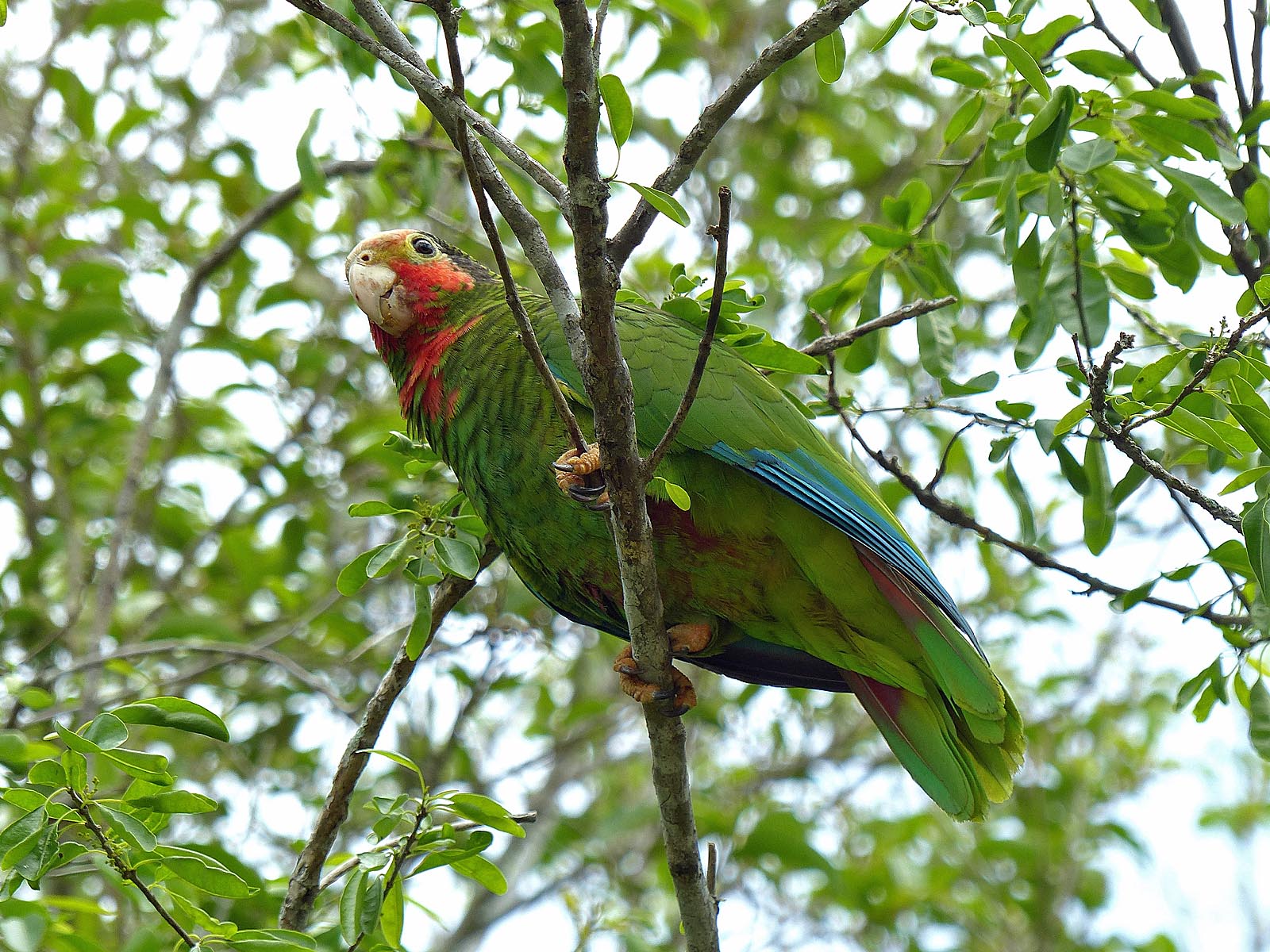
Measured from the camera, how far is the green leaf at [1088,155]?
2.31 meters

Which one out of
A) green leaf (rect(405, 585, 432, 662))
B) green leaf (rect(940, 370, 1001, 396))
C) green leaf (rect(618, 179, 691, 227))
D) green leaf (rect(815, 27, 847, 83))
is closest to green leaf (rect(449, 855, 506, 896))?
green leaf (rect(405, 585, 432, 662))

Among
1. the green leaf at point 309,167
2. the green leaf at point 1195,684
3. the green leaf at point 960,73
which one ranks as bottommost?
the green leaf at point 1195,684

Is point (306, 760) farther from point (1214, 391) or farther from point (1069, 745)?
point (1069, 745)

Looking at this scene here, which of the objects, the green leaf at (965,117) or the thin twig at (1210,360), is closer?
the thin twig at (1210,360)

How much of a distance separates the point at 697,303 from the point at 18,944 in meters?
1.67

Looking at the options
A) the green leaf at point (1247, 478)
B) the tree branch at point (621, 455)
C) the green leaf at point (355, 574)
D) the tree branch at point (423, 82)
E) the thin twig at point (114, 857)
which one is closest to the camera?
the tree branch at point (621, 455)

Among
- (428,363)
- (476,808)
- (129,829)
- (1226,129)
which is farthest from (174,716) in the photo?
(1226,129)

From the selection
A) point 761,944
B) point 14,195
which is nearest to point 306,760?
point 761,944

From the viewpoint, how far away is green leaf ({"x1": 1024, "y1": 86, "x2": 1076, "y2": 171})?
2.20 m

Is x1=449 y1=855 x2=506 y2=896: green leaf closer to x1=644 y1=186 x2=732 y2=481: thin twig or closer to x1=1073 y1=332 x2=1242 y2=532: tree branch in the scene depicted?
x1=644 y1=186 x2=732 y2=481: thin twig

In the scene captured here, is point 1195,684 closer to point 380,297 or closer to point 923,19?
point 923,19

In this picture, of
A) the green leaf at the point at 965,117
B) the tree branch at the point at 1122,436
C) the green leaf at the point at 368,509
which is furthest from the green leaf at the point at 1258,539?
the green leaf at the point at 368,509

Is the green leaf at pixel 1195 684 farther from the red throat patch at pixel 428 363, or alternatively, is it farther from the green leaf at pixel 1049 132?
the red throat patch at pixel 428 363

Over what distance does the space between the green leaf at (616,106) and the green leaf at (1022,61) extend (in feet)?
2.31
